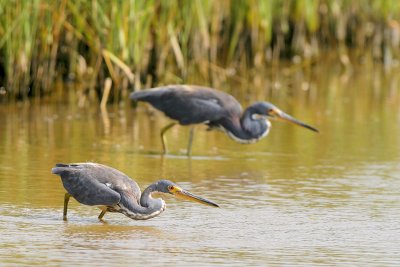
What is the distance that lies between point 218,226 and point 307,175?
93.2 inches

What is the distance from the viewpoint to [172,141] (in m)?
12.2

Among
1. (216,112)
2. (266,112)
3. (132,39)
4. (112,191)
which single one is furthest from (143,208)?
(132,39)

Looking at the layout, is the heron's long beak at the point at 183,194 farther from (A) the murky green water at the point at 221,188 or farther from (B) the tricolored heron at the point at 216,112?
(B) the tricolored heron at the point at 216,112

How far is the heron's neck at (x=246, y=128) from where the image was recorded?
11.3 metres

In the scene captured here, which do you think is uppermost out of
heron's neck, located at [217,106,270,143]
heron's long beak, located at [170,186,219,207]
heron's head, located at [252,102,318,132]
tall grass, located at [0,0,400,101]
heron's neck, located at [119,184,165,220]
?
tall grass, located at [0,0,400,101]

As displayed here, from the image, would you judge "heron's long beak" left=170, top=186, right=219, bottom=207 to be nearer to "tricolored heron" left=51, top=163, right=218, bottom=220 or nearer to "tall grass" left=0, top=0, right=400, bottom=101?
"tricolored heron" left=51, top=163, right=218, bottom=220

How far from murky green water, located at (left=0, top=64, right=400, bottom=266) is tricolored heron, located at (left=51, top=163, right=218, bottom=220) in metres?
0.15

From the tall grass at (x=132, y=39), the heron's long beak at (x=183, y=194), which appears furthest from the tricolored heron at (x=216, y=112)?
the heron's long beak at (x=183, y=194)

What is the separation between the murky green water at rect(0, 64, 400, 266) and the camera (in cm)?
721

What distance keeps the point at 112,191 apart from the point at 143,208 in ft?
0.75

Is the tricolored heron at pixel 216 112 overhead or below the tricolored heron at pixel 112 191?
overhead

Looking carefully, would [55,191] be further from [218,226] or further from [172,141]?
[172,141]

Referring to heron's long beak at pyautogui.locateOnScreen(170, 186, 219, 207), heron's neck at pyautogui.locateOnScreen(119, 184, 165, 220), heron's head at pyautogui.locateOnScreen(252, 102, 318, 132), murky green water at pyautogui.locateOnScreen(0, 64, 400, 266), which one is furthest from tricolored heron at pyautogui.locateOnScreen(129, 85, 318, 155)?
heron's neck at pyautogui.locateOnScreen(119, 184, 165, 220)

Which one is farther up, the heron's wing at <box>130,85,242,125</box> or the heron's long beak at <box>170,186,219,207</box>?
the heron's wing at <box>130,85,242,125</box>
